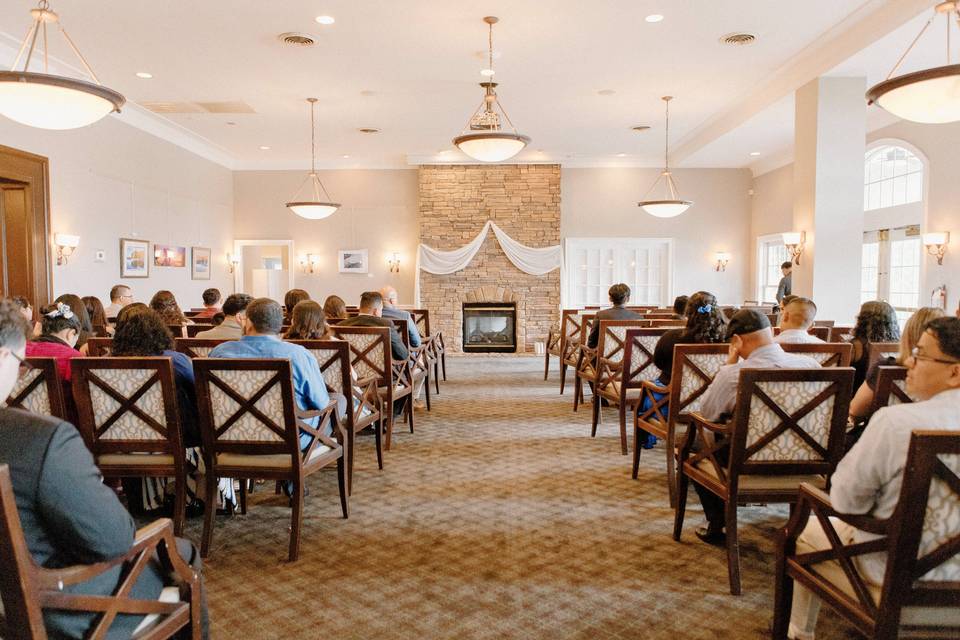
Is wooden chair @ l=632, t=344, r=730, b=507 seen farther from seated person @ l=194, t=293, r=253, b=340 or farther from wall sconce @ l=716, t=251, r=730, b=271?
wall sconce @ l=716, t=251, r=730, b=271

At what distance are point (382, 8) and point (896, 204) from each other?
6778mm

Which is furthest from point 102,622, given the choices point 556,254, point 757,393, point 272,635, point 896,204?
point 556,254

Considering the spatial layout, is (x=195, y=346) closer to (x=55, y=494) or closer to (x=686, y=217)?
(x=55, y=494)

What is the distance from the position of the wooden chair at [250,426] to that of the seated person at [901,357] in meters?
2.39

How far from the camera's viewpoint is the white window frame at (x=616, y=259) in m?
11.8

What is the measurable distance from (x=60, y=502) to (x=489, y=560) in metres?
1.95

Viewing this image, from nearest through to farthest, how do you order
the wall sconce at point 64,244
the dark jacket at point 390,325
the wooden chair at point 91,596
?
the wooden chair at point 91,596 < the dark jacket at point 390,325 < the wall sconce at point 64,244

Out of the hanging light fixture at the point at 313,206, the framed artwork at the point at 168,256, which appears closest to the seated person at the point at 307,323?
the hanging light fixture at the point at 313,206

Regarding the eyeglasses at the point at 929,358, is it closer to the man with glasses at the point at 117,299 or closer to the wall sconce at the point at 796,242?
the wall sconce at the point at 796,242

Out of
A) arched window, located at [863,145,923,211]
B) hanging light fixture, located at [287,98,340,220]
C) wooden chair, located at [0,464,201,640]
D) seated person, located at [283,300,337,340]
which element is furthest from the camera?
hanging light fixture, located at [287,98,340,220]

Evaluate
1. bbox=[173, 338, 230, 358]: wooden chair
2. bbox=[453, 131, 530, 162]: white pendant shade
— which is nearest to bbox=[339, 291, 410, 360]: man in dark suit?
bbox=[173, 338, 230, 358]: wooden chair

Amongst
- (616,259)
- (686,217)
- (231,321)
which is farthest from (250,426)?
(686,217)

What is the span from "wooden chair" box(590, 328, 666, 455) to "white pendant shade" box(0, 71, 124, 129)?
11.8 ft

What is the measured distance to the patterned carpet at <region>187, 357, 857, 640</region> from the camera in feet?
7.64
